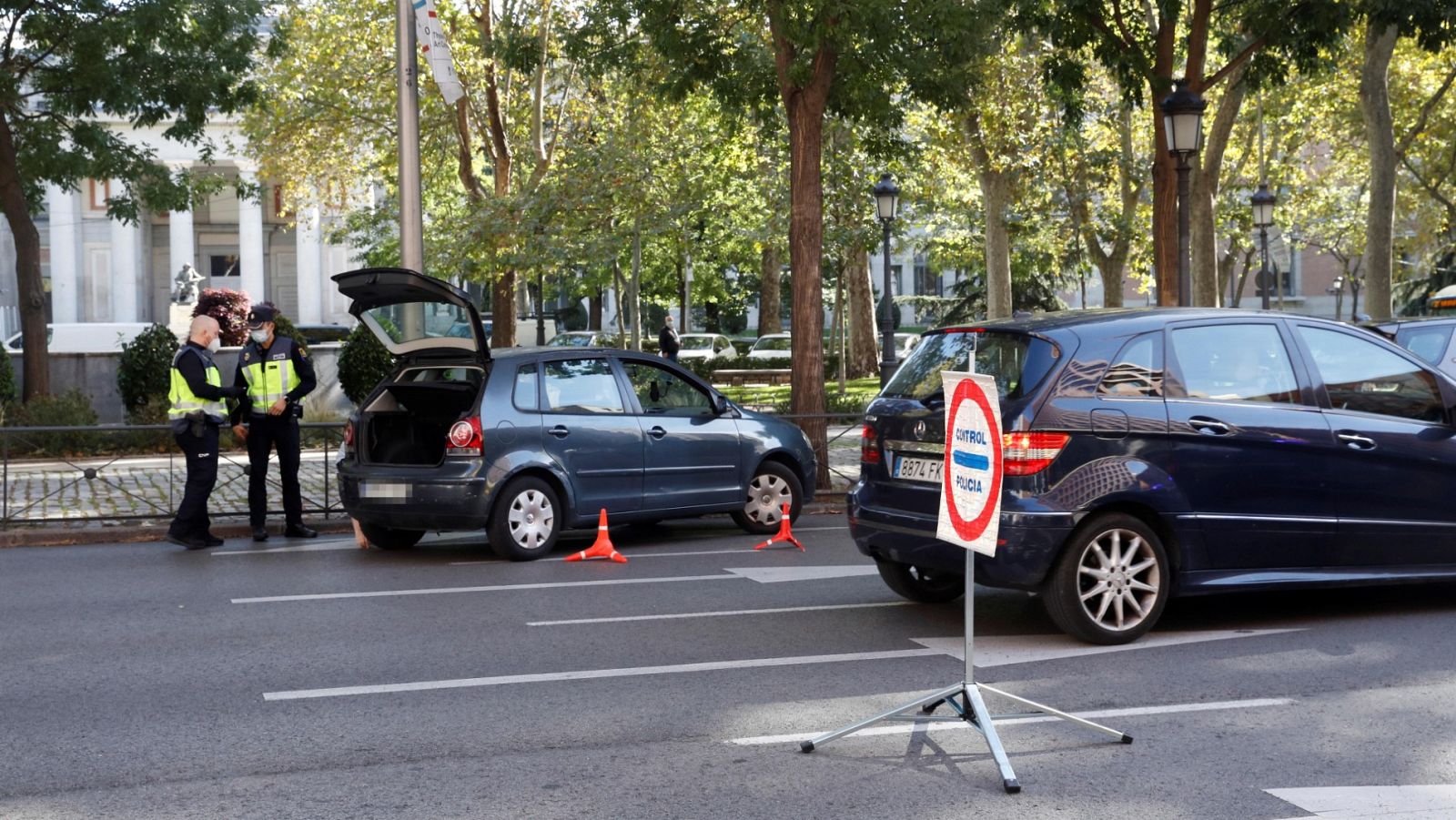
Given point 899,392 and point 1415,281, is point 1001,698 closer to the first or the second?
point 899,392

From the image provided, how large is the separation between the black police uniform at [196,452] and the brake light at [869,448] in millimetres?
6053

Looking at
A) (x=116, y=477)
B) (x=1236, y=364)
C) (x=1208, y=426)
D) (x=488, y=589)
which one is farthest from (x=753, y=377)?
(x=1208, y=426)

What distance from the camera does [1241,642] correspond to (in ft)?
26.7

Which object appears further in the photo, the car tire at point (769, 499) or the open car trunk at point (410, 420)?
the car tire at point (769, 499)

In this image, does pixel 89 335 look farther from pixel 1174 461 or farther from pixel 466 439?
pixel 1174 461

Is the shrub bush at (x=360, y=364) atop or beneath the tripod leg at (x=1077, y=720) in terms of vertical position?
atop

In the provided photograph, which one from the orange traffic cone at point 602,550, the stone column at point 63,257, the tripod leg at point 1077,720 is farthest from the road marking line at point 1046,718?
the stone column at point 63,257

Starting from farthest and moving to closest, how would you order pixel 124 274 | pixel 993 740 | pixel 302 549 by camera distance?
pixel 124 274 → pixel 302 549 → pixel 993 740

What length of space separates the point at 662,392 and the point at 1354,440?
18.8 feet

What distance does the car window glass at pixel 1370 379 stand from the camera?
8.66m

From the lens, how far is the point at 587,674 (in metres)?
7.46

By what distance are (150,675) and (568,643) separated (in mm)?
2083

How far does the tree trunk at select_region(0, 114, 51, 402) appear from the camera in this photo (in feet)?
74.4

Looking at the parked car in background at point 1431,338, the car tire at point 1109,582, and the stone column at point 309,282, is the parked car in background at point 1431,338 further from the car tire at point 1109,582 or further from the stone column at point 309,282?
the stone column at point 309,282
